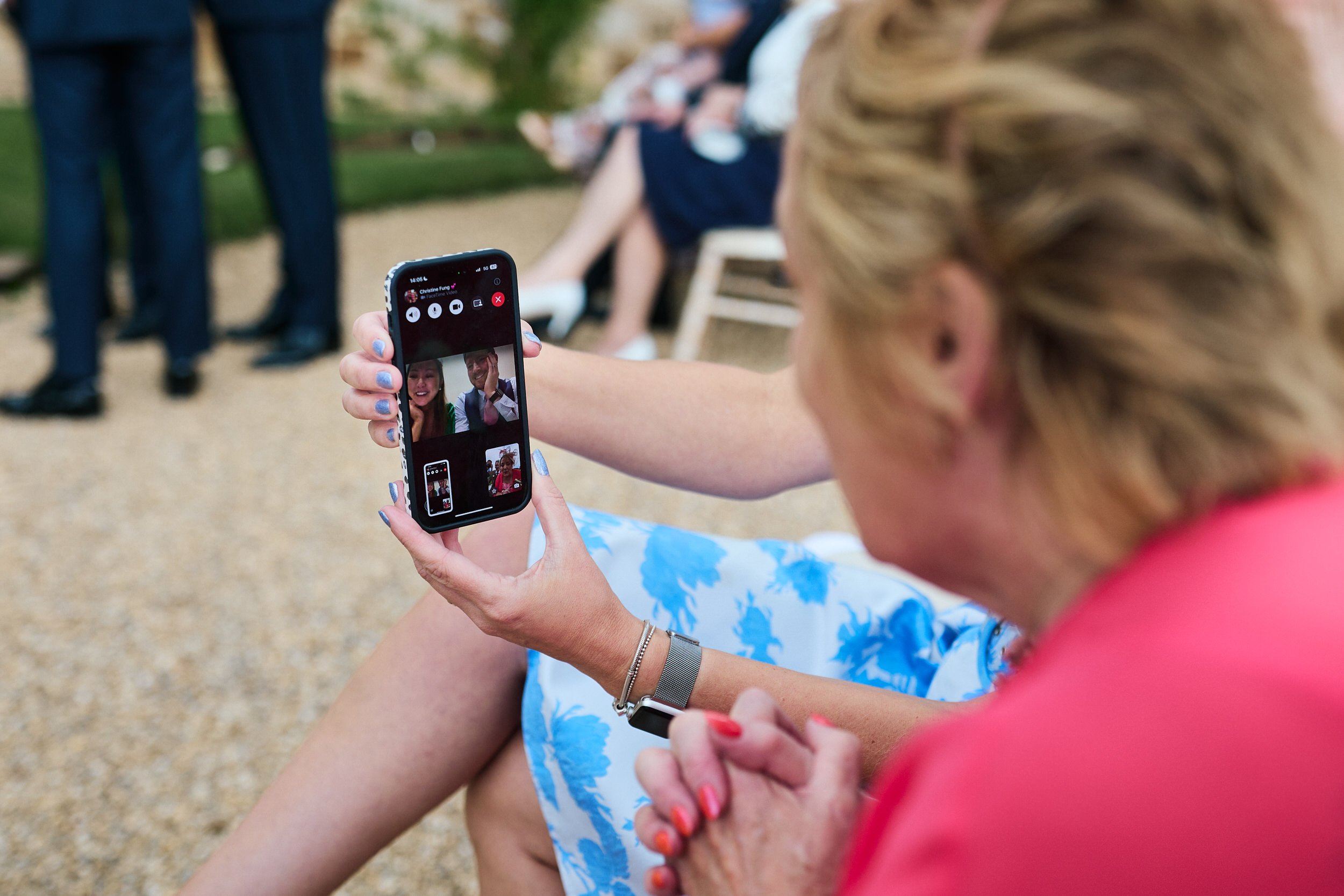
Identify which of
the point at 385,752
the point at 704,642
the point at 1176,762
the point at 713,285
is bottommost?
the point at 713,285

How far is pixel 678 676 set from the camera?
1.06 meters

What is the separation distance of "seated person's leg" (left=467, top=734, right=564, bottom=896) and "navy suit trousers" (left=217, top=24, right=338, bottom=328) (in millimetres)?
3209

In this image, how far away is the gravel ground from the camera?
1.84 m

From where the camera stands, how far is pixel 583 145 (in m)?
5.10

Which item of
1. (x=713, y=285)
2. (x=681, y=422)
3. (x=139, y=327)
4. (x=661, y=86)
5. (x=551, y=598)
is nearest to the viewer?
(x=551, y=598)

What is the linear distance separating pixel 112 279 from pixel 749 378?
449 cm

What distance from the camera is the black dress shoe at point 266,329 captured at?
432 centimetres

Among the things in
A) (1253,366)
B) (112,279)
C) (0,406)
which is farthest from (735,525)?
(112,279)

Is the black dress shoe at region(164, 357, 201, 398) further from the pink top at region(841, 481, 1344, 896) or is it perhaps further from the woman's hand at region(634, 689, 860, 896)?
the pink top at region(841, 481, 1344, 896)

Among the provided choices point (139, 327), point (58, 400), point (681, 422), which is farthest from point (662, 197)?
point (681, 422)

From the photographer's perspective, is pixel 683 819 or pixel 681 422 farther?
pixel 681 422

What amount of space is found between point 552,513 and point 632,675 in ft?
0.60

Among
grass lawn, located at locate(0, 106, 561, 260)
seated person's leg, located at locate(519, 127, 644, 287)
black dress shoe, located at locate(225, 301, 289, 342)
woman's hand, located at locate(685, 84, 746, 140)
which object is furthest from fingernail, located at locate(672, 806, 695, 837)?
grass lawn, located at locate(0, 106, 561, 260)

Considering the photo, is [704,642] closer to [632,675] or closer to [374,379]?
[632,675]
